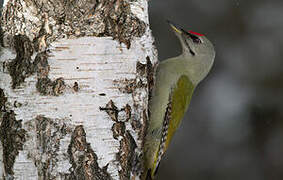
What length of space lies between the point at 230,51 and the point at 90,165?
5.39m

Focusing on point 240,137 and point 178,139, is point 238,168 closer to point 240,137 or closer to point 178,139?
point 240,137

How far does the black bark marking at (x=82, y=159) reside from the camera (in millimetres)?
2072

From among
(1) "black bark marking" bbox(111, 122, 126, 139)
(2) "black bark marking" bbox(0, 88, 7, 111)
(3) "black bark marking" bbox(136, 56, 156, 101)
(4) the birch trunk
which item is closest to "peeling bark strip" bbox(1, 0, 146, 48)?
(4) the birch trunk

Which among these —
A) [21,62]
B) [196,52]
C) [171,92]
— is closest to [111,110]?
[21,62]

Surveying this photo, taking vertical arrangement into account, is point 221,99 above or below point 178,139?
above

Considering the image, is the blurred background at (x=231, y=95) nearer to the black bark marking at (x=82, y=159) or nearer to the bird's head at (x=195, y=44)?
the bird's head at (x=195, y=44)

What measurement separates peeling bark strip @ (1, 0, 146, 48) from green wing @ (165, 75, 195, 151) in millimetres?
1135

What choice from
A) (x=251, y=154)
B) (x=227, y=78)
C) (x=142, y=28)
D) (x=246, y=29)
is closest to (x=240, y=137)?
(x=251, y=154)

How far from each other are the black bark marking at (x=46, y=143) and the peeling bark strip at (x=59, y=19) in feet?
1.23

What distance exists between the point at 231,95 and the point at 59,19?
548 centimetres

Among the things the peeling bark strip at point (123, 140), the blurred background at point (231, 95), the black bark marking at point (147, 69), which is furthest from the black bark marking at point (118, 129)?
the blurred background at point (231, 95)

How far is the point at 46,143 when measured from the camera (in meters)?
2.07

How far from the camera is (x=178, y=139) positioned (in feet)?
23.1

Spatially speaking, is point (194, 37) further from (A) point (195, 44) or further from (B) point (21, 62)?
(B) point (21, 62)
